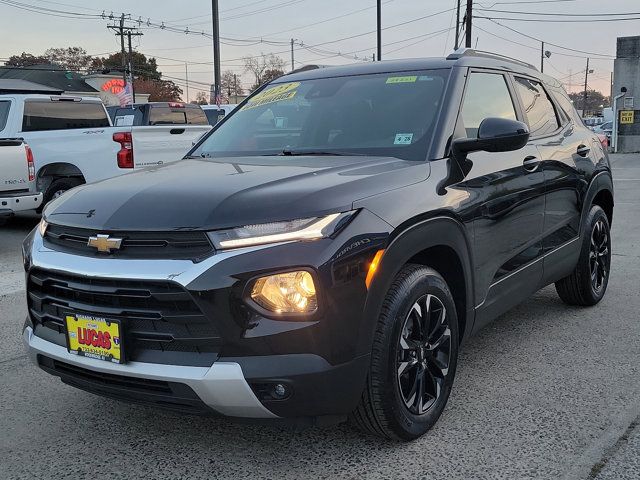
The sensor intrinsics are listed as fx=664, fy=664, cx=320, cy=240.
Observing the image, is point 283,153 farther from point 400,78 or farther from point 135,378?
point 135,378

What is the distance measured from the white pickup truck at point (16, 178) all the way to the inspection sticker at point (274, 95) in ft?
16.9

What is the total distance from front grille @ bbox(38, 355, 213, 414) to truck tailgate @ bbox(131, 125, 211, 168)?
22.8 feet

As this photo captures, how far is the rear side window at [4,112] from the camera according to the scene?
397 inches

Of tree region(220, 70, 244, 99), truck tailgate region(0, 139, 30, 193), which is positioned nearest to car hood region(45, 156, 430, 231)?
truck tailgate region(0, 139, 30, 193)

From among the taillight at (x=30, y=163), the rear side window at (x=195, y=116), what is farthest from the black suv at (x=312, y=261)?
the rear side window at (x=195, y=116)

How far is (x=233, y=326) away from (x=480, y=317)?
1593 mm

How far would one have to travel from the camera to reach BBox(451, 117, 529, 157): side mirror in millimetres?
3334

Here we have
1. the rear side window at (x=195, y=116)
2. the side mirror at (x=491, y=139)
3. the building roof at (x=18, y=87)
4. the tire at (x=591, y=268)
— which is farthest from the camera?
the building roof at (x=18, y=87)

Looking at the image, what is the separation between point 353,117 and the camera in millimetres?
3799

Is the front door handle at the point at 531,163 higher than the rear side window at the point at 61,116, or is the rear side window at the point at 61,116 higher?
the rear side window at the point at 61,116

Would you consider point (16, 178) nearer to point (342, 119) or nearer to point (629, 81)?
point (342, 119)

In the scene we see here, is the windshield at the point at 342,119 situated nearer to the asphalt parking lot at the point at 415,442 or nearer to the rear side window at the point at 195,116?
the asphalt parking lot at the point at 415,442

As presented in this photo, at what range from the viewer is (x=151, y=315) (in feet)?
8.32

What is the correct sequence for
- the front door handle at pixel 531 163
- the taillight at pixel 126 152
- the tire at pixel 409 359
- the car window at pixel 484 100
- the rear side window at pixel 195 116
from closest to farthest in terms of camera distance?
1. the tire at pixel 409 359
2. the car window at pixel 484 100
3. the front door handle at pixel 531 163
4. the taillight at pixel 126 152
5. the rear side window at pixel 195 116
